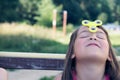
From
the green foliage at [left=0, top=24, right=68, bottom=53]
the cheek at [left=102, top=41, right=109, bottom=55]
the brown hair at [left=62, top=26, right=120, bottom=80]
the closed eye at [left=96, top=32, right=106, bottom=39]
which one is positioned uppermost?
the closed eye at [left=96, top=32, right=106, bottom=39]

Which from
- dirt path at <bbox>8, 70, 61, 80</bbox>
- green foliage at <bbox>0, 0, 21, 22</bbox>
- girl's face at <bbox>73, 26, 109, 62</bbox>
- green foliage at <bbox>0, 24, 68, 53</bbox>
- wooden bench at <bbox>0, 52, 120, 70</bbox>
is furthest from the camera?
green foliage at <bbox>0, 0, 21, 22</bbox>

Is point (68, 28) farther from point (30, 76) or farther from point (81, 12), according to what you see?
point (30, 76)

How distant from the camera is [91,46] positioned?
6.04 ft

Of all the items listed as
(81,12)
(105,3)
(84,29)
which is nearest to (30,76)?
(81,12)

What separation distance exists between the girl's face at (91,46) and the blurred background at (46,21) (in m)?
3.13

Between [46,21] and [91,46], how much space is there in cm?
367

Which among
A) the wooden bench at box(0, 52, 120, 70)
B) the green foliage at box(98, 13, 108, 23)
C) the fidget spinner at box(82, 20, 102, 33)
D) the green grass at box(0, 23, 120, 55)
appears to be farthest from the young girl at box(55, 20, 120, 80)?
the green foliage at box(98, 13, 108, 23)

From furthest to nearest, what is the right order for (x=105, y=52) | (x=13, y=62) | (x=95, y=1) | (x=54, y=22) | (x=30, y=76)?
(x=54, y=22) → (x=95, y=1) → (x=30, y=76) → (x=13, y=62) → (x=105, y=52)

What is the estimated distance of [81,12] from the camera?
518cm

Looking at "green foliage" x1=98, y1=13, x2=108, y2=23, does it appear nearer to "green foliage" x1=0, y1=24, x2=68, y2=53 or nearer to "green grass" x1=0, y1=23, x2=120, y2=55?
"green grass" x1=0, y1=23, x2=120, y2=55

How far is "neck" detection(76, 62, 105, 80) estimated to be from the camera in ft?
6.20

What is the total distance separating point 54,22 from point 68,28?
0.23 m

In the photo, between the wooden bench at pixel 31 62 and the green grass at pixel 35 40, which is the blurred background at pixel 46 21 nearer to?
the green grass at pixel 35 40

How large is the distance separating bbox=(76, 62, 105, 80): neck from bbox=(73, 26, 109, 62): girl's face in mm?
42
